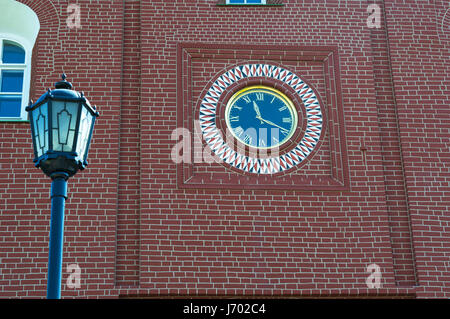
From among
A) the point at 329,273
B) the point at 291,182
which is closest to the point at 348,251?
the point at 329,273

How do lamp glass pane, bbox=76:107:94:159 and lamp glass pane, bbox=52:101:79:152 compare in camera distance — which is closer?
lamp glass pane, bbox=52:101:79:152

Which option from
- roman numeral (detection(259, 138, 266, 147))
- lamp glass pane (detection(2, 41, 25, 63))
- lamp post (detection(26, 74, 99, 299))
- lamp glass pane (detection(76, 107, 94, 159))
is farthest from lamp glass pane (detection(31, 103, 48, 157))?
lamp glass pane (detection(2, 41, 25, 63))

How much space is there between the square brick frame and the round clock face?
0.44 meters

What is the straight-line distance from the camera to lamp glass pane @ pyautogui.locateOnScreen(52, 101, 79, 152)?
7.20 m

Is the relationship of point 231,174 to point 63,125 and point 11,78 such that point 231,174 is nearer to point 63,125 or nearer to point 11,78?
point 11,78

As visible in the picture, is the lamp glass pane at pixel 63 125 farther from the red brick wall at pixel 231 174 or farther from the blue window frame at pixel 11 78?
the blue window frame at pixel 11 78

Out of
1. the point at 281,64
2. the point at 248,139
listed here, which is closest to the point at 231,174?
A: the point at 248,139

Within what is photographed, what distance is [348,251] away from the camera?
10.7 m

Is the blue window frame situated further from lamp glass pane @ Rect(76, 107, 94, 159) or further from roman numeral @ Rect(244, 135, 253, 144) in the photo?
lamp glass pane @ Rect(76, 107, 94, 159)

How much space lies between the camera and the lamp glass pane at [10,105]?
11742 mm

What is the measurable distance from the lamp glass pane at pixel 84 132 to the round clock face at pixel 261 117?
13.2 ft

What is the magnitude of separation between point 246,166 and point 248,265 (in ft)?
4.41

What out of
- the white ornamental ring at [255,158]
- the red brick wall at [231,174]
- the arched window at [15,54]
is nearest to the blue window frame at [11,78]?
the arched window at [15,54]
